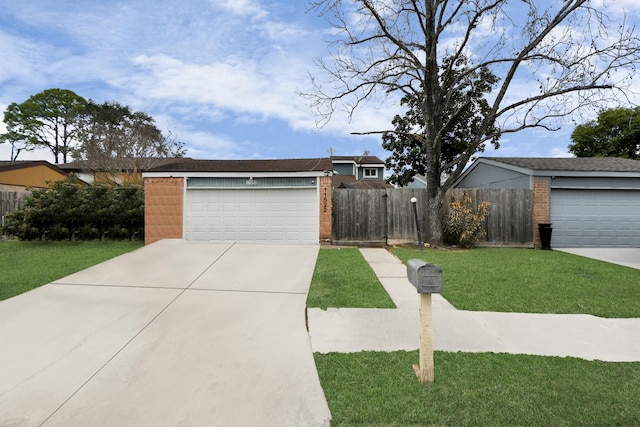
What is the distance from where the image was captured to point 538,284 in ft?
20.1

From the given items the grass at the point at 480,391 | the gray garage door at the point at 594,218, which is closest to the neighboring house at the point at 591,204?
the gray garage door at the point at 594,218

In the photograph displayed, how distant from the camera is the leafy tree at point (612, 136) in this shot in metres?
26.5

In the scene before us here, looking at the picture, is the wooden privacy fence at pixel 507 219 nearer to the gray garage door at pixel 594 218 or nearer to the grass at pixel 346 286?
the gray garage door at pixel 594 218

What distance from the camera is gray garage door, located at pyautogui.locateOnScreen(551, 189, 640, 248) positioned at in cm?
1150

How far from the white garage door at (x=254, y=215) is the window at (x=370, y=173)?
2706 centimetres

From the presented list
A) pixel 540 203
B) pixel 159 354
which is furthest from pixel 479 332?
pixel 540 203

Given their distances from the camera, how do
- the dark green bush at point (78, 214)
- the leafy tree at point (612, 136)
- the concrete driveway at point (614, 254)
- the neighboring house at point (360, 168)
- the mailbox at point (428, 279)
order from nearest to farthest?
the mailbox at point (428, 279), the concrete driveway at point (614, 254), the dark green bush at point (78, 214), the leafy tree at point (612, 136), the neighboring house at point (360, 168)

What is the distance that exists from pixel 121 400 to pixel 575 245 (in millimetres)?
13723

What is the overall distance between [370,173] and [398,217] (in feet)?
87.3

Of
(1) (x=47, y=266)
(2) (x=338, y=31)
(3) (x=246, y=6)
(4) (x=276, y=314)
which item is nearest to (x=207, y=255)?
(1) (x=47, y=266)

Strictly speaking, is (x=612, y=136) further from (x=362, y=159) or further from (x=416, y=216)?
(x=416, y=216)

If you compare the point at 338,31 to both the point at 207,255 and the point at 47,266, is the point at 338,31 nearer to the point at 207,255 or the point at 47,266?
the point at 207,255

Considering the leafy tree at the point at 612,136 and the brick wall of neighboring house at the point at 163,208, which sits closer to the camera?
the brick wall of neighboring house at the point at 163,208

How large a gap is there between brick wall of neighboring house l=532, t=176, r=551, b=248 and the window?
26016mm
